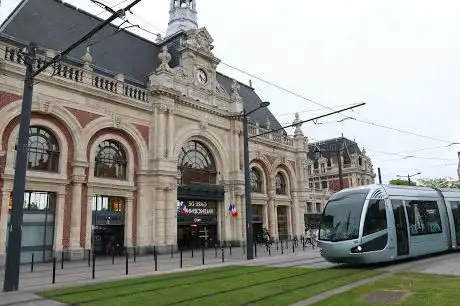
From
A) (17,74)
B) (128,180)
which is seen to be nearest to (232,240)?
(128,180)

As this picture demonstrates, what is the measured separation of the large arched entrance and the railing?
218 inches

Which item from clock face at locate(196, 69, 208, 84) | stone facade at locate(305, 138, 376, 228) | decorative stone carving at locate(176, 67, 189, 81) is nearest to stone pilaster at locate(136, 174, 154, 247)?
decorative stone carving at locate(176, 67, 189, 81)

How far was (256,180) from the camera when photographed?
3656cm

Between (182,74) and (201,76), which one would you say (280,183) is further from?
(182,74)

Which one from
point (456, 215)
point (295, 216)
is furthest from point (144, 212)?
point (295, 216)

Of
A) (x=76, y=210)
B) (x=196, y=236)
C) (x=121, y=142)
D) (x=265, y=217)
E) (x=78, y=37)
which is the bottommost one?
(x=196, y=236)

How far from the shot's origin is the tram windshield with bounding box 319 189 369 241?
14609mm

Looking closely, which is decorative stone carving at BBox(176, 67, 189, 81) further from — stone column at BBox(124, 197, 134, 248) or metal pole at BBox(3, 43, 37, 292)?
metal pole at BBox(3, 43, 37, 292)

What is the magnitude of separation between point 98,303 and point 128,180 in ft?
54.0

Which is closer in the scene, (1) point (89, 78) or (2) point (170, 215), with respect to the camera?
(1) point (89, 78)

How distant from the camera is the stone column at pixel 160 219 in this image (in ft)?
81.9

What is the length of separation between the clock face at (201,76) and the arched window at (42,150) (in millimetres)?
12763

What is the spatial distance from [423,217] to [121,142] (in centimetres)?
1749

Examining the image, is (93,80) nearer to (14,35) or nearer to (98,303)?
(14,35)
